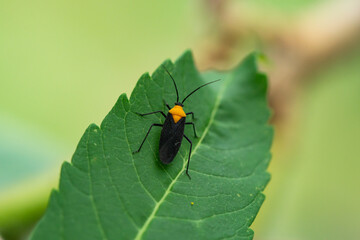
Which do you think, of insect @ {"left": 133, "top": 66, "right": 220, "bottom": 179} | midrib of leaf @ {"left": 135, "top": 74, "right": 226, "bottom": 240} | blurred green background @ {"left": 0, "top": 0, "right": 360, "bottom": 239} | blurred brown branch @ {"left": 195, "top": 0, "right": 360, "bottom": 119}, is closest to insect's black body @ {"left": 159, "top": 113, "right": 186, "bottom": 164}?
insect @ {"left": 133, "top": 66, "right": 220, "bottom": 179}

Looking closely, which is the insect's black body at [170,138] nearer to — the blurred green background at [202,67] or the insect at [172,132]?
the insect at [172,132]

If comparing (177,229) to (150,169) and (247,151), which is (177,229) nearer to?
(150,169)

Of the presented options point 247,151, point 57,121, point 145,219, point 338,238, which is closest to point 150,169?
point 145,219

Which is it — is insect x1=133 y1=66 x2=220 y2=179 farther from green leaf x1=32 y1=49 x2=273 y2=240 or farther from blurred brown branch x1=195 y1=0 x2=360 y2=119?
blurred brown branch x1=195 y1=0 x2=360 y2=119

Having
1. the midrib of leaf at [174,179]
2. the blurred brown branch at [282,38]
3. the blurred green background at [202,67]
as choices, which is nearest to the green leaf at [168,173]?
the midrib of leaf at [174,179]

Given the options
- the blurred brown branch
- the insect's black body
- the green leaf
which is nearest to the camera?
the green leaf

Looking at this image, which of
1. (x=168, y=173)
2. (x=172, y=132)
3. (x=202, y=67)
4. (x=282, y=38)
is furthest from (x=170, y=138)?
(x=282, y=38)
